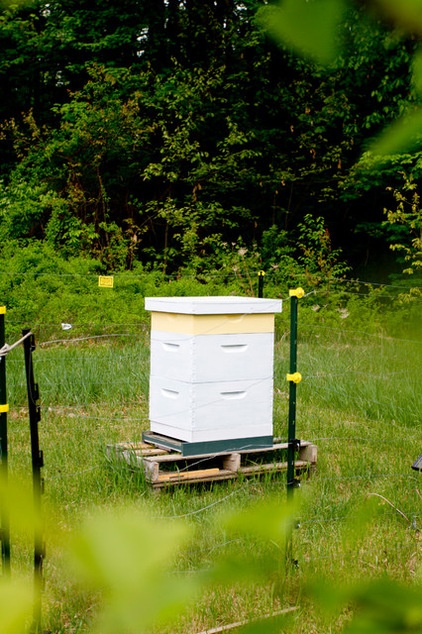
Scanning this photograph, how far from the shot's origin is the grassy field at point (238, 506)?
375 millimetres

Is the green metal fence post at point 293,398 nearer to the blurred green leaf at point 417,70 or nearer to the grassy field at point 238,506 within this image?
the grassy field at point 238,506

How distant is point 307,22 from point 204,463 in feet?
12.6

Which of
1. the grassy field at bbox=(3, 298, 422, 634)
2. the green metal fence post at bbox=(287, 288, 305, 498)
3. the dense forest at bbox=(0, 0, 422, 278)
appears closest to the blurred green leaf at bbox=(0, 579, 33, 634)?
the grassy field at bbox=(3, 298, 422, 634)

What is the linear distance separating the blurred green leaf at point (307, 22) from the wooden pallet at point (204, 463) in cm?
330

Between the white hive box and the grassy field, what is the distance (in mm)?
296

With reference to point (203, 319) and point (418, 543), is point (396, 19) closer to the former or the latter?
point (418, 543)

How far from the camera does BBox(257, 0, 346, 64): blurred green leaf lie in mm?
313

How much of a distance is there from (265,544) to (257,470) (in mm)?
3429

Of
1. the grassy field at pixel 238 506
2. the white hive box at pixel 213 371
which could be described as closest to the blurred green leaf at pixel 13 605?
the grassy field at pixel 238 506

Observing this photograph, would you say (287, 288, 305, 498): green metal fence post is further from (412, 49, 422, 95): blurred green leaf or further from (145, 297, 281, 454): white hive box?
(412, 49, 422, 95): blurred green leaf

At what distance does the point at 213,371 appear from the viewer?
3.69 m

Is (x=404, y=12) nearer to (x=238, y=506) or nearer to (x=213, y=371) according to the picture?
(x=238, y=506)

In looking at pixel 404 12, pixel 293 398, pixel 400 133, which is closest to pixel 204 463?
pixel 293 398

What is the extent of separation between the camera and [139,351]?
645 cm
